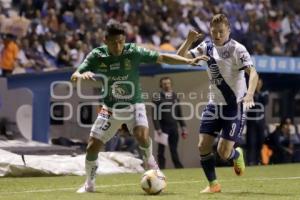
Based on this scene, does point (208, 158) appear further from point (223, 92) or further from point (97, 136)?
point (97, 136)

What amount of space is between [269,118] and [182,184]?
11.6m

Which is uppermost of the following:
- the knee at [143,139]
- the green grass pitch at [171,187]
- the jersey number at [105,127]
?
the jersey number at [105,127]

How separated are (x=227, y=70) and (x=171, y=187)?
2188 millimetres

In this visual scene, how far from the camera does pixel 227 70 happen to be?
10648mm

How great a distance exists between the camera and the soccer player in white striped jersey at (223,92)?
10.6m

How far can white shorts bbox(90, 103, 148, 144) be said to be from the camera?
1055cm

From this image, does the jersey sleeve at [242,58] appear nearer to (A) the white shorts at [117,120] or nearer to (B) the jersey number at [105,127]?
(A) the white shorts at [117,120]

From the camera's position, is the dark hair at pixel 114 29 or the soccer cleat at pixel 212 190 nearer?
the dark hair at pixel 114 29

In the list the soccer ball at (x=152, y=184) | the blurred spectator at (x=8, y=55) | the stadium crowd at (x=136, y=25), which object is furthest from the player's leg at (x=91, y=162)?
the stadium crowd at (x=136, y=25)

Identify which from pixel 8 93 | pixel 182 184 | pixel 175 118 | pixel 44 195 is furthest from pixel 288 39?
pixel 44 195

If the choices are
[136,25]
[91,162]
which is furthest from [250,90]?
[136,25]

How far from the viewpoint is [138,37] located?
2472 cm

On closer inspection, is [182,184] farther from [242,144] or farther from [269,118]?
[269,118]

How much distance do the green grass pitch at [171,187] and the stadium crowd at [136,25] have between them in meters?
6.43
